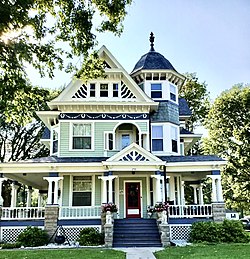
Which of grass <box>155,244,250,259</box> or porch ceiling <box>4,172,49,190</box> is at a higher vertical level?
porch ceiling <box>4,172,49,190</box>

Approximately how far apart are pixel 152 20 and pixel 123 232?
30.6 feet

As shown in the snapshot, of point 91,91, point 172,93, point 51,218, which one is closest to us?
point 51,218

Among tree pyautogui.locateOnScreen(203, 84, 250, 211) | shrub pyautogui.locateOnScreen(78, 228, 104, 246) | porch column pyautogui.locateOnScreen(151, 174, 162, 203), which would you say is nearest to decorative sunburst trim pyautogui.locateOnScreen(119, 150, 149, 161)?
porch column pyautogui.locateOnScreen(151, 174, 162, 203)

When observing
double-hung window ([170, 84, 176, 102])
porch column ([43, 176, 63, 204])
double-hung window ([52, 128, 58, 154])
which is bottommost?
porch column ([43, 176, 63, 204])

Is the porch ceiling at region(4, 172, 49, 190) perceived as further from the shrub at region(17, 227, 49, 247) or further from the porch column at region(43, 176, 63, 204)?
the shrub at region(17, 227, 49, 247)

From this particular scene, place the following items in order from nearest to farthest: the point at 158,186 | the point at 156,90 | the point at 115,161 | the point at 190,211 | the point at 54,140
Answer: the point at 115,161
the point at 158,186
the point at 190,211
the point at 54,140
the point at 156,90

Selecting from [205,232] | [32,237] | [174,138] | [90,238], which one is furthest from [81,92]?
[205,232]

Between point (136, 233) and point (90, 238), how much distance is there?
209cm

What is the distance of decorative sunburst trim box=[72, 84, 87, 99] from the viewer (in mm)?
18372

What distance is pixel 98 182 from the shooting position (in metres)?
17.5

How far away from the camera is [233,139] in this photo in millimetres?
28828

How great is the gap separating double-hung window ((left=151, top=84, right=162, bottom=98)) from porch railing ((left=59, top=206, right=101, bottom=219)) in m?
7.67

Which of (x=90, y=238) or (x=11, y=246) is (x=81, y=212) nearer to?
(x=90, y=238)

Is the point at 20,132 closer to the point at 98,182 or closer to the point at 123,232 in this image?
the point at 98,182
